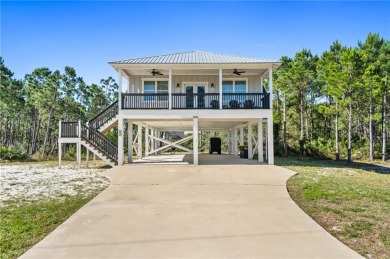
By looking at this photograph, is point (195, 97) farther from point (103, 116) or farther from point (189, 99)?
point (103, 116)

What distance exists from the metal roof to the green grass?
9898 mm

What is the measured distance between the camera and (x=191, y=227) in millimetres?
5332

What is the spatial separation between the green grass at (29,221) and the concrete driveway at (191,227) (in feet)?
0.80

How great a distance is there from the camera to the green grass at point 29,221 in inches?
180

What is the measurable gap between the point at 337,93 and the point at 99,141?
58.0 feet

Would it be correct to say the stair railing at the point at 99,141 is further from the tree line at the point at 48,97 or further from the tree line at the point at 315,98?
the tree line at the point at 48,97

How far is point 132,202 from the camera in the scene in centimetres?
736

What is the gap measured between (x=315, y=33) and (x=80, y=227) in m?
14.4

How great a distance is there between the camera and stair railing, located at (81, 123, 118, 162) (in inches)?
582

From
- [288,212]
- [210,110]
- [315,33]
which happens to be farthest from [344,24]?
[288,212]

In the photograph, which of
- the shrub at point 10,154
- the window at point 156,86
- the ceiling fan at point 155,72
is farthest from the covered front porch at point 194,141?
the shrub at point 10,154

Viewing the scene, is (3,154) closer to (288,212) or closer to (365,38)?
(288,212)

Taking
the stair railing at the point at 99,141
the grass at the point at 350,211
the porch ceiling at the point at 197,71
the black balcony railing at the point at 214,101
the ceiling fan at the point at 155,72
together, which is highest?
the porch ceiling at the point at 197,71

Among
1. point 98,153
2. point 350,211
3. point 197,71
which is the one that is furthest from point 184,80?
point 350,211
